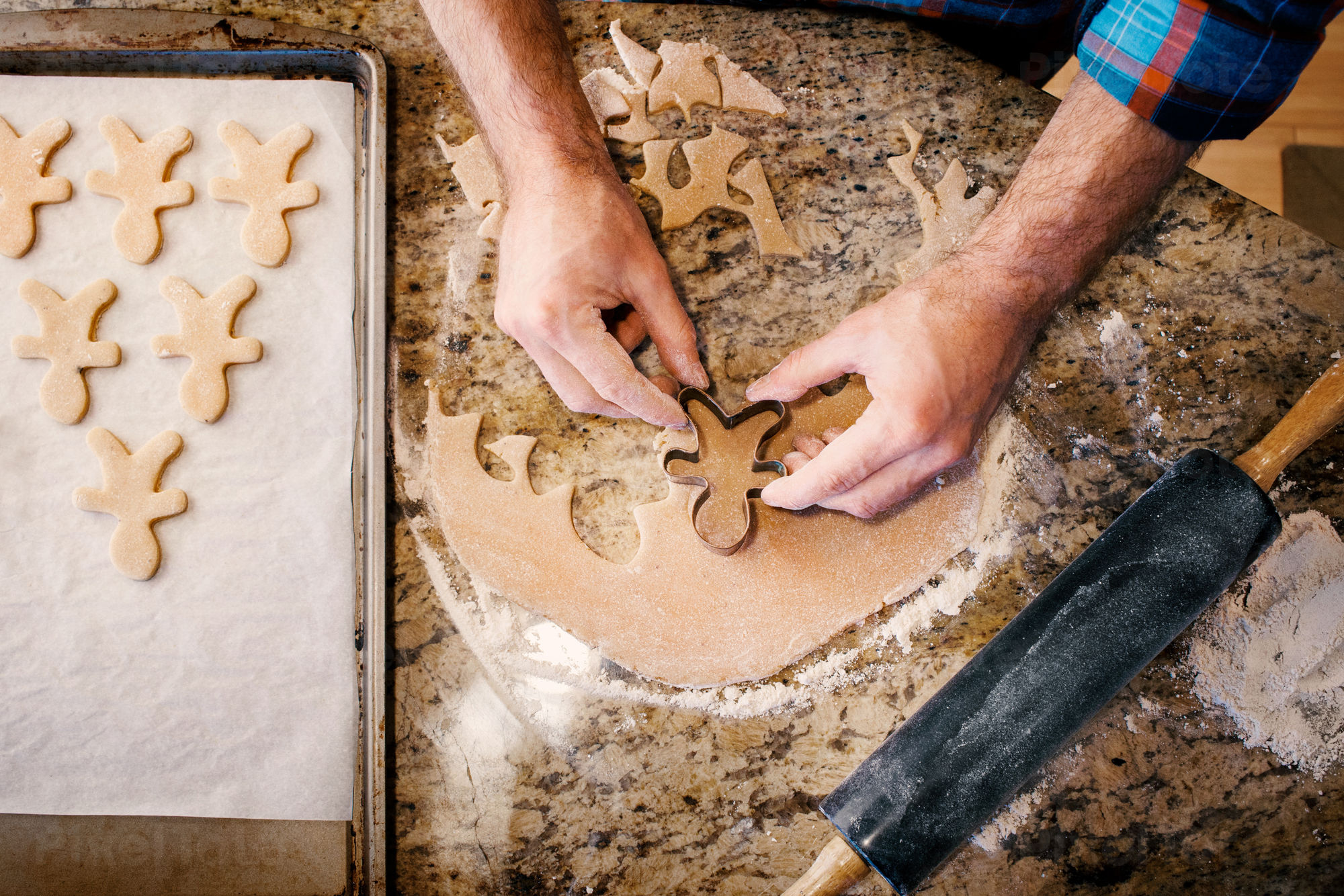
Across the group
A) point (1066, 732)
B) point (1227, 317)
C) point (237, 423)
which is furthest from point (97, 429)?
point (1227, 317)

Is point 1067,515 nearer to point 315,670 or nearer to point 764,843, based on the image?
point 764,843

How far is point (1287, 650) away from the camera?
37.8 inches

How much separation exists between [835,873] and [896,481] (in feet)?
1.63

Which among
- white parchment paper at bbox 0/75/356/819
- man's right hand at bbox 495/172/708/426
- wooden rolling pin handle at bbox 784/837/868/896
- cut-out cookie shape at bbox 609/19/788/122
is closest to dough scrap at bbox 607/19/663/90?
cut-out cookie shape at bbox 609/19/788/122

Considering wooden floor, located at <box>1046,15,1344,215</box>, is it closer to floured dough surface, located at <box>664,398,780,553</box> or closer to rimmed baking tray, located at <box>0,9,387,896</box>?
floured dough surface, located at <box>664,398,780,553</box>

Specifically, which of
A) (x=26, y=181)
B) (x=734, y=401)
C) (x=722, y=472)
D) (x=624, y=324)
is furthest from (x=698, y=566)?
(x=26, y=181)

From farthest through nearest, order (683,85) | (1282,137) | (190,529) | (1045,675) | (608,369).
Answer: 1. (1282,137)
2. (683,85)
3. (190,529)
4. (608,369)
5. (1045,675)

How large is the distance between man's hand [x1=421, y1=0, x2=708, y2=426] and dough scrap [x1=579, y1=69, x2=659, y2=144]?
0.12 feet

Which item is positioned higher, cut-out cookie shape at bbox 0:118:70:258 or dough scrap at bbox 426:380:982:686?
cut-out cookie shape at bbox 0:118:70:258

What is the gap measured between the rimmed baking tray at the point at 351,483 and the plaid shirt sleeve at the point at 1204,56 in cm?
112

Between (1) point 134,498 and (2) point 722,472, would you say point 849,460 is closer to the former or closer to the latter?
(2) point 722,472

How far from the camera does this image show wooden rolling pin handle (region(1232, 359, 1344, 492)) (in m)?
0.90

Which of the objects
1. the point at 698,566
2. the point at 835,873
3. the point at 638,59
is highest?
the point at 638,59

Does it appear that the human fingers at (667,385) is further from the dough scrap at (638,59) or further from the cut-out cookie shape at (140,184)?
the cut-out cookie shape at (140,184)
